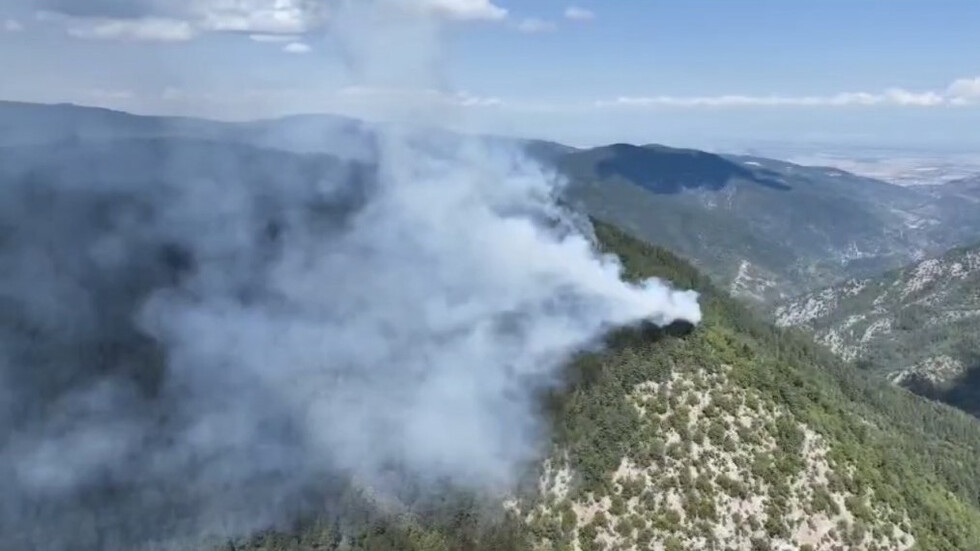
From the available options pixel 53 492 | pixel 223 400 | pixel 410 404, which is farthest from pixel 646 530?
pixel 53 492

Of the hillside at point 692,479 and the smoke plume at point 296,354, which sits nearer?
the hillside at point 692,479

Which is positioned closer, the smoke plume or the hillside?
the hillside

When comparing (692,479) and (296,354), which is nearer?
(692,479)

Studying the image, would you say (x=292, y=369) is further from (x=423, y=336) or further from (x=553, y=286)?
(x=553, y=286)
